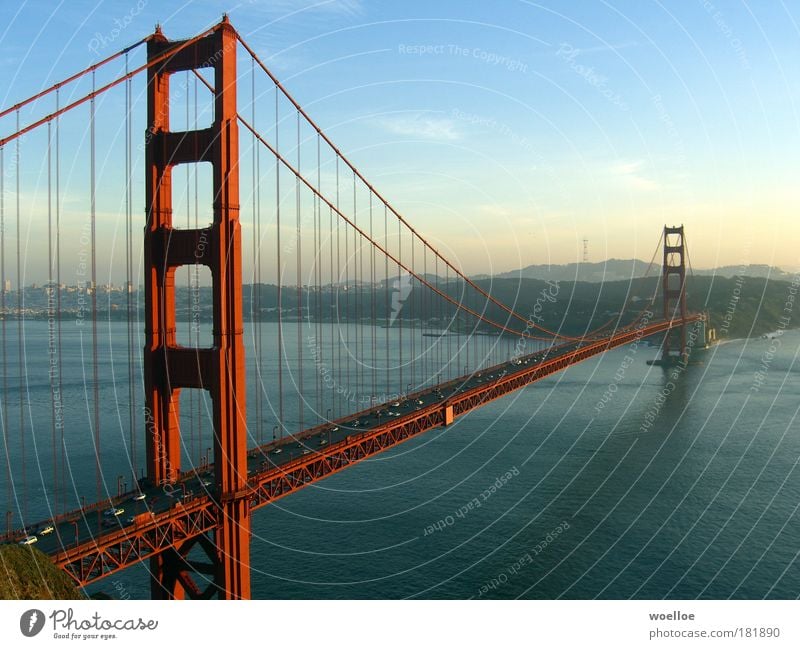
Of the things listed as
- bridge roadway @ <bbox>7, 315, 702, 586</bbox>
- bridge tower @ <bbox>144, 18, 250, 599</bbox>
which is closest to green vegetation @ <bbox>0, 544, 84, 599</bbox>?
bridge roadway @ <bbox>7, 315, 702, 586</bbox>

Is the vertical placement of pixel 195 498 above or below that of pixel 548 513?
above

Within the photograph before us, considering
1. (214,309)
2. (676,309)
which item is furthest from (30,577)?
(676,309)

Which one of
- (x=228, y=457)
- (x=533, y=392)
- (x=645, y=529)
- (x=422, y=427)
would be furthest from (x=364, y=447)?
(x=533, y=392)

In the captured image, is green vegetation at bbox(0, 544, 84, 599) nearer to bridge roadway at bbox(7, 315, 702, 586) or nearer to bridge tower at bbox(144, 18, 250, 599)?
bridge roadway at bbox(7, 315, 702, 586)

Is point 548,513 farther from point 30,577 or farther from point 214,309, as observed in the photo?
point 30,577

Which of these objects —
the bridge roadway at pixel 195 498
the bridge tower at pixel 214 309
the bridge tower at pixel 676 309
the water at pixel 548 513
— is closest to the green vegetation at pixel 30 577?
the bridge roadway at pixel 195 498

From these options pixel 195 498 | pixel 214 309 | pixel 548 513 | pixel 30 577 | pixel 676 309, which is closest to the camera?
pixel 30 577
